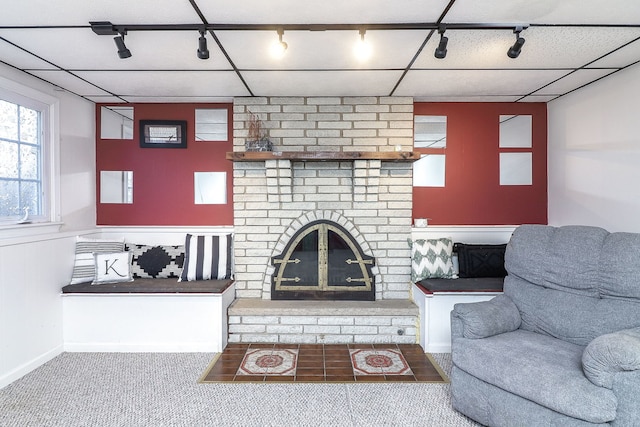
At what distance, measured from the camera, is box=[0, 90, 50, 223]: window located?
109 inches

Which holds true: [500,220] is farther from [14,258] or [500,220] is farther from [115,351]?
[14,258]

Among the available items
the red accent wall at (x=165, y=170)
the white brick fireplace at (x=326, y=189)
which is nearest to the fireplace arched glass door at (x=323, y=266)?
the white brick fireplace at (x=326, y=189)

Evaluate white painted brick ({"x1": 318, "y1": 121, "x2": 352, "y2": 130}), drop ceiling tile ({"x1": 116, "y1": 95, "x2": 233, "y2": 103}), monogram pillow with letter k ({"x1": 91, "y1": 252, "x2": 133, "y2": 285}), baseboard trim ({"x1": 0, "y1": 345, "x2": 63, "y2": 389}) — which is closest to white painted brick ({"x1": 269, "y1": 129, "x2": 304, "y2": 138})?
white painted brick ({"x1": 318, "y1": 121, "x2": 352, "y2": 130})

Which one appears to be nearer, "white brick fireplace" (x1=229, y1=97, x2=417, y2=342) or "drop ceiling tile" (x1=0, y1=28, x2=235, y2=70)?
"drop ceiling tile" (x1=0, y1=28, x2=235, y2=70)

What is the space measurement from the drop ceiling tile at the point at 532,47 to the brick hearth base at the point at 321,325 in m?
2.09

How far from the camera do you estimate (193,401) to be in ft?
7.82

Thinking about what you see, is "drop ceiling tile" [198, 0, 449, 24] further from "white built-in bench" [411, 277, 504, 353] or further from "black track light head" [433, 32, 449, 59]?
"white built-in bench" [411, 277, 504, 353]

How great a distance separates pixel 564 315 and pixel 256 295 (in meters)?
2.57

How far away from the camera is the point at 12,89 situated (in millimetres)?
2789

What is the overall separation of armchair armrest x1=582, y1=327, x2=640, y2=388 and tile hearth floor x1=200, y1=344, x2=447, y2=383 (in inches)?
45.1

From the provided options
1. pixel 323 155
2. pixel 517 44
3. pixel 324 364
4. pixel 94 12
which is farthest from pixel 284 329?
pixel 517 44

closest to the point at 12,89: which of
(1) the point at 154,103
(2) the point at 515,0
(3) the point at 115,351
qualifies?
(1) the point at 154,103

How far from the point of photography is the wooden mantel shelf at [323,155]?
11.0 ft

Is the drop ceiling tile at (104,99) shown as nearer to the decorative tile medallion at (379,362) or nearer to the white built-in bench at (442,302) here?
the decorative tile medallion at (379,362)
